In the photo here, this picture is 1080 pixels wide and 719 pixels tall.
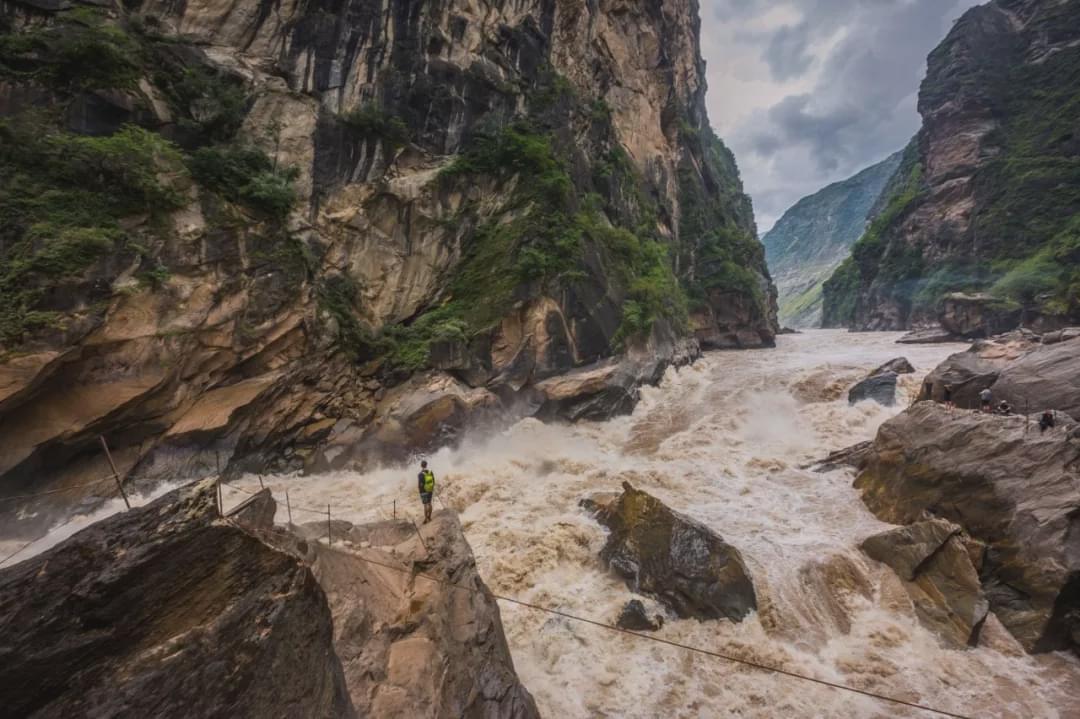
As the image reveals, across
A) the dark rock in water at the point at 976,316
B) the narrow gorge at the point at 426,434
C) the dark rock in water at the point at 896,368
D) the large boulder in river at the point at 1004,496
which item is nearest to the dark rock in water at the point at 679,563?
the narrow gorge at the point at 426,434

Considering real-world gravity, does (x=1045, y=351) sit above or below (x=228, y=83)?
below

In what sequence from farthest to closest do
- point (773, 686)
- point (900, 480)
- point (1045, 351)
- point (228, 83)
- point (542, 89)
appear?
point (542, 89) < point (228, 83) < point (1045, 351) < point (900, 480) < point (773, 686)

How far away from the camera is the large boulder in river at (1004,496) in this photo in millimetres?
6516

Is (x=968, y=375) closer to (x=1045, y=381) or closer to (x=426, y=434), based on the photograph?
(x=1045, y=381)

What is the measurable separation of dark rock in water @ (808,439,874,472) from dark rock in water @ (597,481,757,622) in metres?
6.00

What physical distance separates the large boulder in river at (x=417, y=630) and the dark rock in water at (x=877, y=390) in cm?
1524

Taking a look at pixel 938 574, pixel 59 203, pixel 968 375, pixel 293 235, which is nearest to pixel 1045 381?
pixel 968 375

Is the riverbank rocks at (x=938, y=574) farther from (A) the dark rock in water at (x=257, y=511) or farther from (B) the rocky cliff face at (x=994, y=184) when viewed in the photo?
(B) the rocky cliff face at (x=994, y=184)

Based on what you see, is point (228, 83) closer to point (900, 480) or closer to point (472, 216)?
point (472, 216)

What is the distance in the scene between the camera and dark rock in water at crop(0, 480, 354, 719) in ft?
8.02

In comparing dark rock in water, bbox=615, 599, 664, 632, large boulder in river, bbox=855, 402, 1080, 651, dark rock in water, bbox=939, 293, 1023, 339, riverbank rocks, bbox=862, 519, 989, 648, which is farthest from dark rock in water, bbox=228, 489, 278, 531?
dark rock in water, bbox=939, 293, 1023, 339

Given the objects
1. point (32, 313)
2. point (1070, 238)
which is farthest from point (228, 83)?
point (1070, 238)

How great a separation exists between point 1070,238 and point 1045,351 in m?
34.2

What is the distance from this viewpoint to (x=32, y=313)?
898 cm
